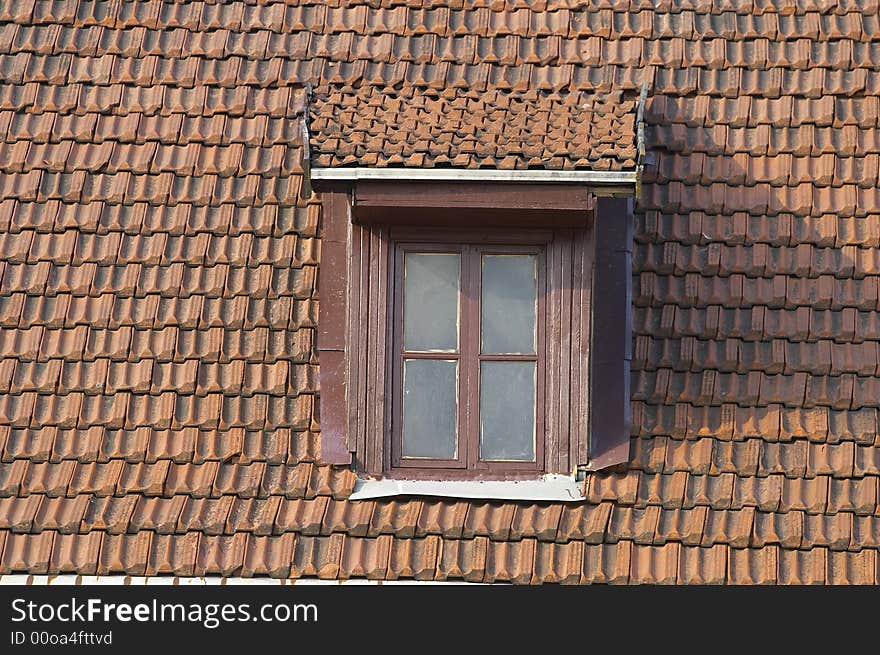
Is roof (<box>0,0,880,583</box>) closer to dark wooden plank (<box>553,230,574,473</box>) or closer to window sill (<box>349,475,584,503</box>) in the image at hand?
window sill (<box>349,475,584,503</box>)

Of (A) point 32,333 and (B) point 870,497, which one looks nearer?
(B) point 870,497

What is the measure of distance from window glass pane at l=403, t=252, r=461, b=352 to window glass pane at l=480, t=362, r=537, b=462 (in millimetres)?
243

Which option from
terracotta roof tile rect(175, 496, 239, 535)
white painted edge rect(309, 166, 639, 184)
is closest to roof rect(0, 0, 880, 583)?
terracotta roof tile rect(175, 496, 239, 535)

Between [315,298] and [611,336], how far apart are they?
1.42m

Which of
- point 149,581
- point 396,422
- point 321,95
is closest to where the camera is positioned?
point 149,581

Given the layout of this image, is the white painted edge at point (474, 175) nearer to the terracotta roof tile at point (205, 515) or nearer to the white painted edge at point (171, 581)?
the terracotta roof tile at point (205, 515)

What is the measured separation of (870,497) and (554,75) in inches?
109

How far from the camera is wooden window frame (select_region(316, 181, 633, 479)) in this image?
7.77 m

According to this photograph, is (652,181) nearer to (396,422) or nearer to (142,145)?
(396,422)

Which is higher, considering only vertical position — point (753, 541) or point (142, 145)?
point (142, 145)

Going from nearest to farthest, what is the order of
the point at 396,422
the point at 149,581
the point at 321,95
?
the point at 149,581, the point at 396,422, the point at 321,95

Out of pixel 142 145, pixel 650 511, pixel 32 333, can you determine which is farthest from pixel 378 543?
pixel 142 145

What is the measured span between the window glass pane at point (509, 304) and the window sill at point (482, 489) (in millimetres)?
615

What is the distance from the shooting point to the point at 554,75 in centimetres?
883
